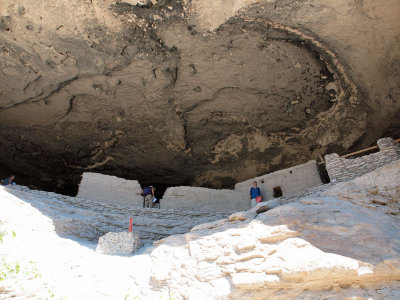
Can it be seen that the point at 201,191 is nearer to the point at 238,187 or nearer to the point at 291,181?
the point at 238,187

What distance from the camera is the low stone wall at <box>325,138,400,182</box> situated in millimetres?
8445

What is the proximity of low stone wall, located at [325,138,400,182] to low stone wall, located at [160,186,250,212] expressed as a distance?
98.6 inches

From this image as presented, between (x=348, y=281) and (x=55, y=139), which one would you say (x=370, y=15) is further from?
(x=55, y=139)

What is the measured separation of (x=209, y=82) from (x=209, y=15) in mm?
2154

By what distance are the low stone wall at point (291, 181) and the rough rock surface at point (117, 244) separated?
4646 mm

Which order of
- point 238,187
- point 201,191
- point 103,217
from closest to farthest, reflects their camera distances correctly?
1. point 103,217
2. point 201,191
3. point 238,187

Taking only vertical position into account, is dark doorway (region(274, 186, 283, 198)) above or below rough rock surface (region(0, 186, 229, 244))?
above

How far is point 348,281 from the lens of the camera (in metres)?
4.77

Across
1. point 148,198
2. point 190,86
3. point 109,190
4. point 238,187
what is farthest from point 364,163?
point 109,190

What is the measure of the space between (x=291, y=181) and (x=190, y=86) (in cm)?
358

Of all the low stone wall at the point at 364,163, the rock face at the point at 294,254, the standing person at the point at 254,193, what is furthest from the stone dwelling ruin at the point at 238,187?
the rock face at the point at 294,254

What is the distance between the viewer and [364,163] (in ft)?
28.3

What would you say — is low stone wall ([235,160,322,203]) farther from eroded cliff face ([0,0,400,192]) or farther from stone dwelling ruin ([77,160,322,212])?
eroded cliff face ([0,0,400,192])

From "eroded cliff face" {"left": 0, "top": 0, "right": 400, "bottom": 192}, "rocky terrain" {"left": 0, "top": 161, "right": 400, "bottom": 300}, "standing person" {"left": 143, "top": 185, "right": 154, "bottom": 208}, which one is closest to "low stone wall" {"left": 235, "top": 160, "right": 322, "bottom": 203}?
"eroded cliff face" {"left": 0, "top": 0, "right": 400, "bottom": 192}
